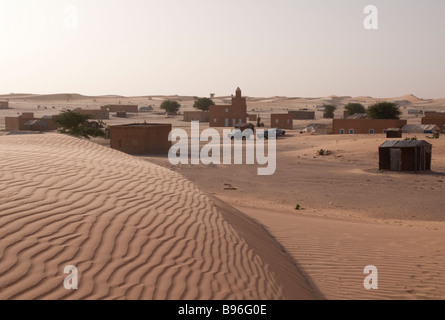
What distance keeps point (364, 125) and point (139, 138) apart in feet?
74.3

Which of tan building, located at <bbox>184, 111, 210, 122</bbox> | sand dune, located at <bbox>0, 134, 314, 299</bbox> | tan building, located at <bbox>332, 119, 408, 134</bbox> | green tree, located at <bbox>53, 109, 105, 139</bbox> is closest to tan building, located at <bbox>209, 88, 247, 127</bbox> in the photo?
tan building, located at <bbox>184, 111, 210, 122</bbox>

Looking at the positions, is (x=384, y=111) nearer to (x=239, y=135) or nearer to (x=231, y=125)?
(x=239, y=135)

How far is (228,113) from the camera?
6397cm

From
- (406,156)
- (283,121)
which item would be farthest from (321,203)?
(283,121)

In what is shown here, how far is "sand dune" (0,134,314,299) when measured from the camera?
4.97 m

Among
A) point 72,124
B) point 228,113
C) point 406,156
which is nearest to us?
point 406,156

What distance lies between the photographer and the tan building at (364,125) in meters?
42.7

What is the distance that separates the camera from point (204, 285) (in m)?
5.53

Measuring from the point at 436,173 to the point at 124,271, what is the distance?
831 inches

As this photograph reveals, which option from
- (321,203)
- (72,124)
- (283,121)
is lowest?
(321,203)

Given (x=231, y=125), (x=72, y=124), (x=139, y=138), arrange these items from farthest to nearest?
(x=231, y=125)
(x=72, y=124)
(x=139, y=138)

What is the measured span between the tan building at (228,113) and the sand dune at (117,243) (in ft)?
180
